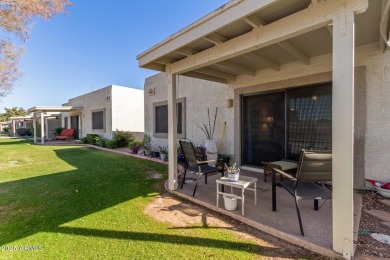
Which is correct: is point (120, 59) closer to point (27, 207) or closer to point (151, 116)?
point (151, 116)

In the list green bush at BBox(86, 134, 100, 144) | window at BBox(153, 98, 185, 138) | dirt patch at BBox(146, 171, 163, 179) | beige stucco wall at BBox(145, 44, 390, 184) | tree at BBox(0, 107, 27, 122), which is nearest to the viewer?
beige stucco wall at BBox(145, 44, 390, 184)

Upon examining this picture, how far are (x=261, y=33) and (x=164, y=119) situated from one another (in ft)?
21.1

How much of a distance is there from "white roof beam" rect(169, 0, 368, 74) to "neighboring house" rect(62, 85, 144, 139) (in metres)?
9.97

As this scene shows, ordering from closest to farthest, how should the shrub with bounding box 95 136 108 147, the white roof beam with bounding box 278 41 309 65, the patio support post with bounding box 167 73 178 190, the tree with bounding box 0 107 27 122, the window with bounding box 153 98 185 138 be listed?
the white roof beam with bounding box 278 41 309 65 → the patio support post with bounding box 167 73 178 190 → the window with bounding box 153 98 185 138 → the shrub with bounding box 95 136 108 147 → the tree with bounding box 0 107 27 122

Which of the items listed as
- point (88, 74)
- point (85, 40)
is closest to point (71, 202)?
point (85, 40)

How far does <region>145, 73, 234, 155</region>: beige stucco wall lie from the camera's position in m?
6.12

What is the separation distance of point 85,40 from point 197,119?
10326 mm

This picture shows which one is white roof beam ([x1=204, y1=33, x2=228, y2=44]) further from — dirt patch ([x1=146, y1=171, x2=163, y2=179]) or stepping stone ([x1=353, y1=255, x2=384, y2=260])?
dirt patch ([x1=146, y1=171, x2=163, y2=179])

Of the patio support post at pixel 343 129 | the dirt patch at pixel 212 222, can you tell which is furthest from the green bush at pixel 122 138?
the patio support post at pixel 343 129

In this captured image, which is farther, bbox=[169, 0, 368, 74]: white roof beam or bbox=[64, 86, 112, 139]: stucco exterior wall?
bbox=[64, 86, 112, 139]: stucco exterior wall

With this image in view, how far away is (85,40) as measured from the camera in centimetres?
1245

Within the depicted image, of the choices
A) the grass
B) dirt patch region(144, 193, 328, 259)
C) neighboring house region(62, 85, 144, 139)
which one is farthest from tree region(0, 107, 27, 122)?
dirt patch region(144, 193, 328, 259)

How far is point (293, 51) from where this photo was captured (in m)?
3.64

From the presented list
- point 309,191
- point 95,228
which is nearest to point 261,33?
point 309,191
